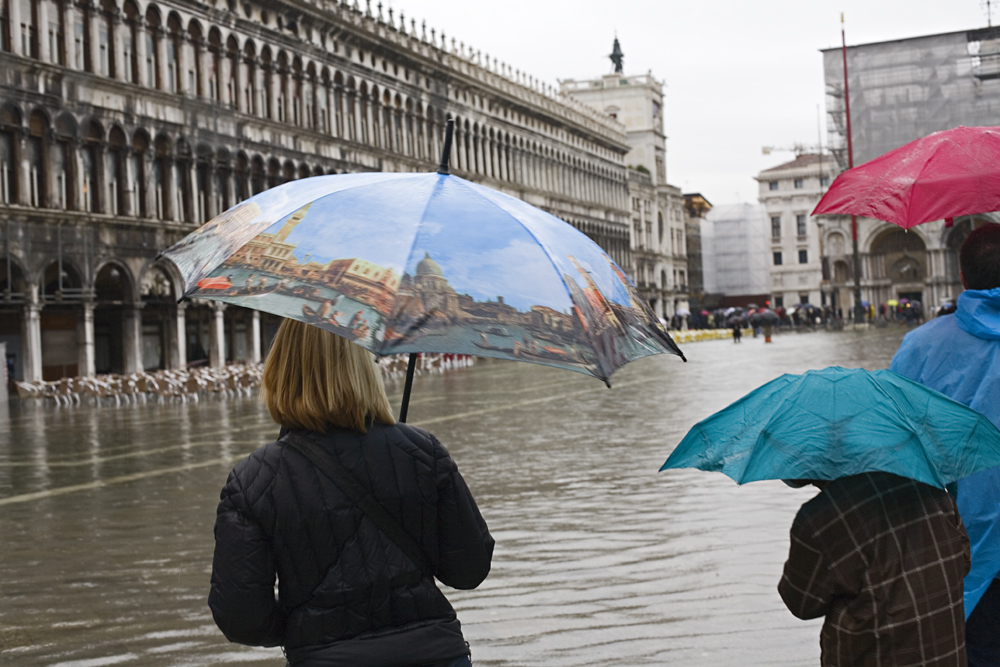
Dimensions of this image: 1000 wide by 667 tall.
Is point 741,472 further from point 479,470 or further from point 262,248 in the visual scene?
point 479,470

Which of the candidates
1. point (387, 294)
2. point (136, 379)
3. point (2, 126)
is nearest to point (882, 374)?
point (387, 294)

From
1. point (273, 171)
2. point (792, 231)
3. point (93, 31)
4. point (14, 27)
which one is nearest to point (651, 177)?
point (792, 231)

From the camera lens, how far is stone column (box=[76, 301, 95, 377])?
34.7 meters

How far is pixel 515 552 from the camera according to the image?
8.66 metres

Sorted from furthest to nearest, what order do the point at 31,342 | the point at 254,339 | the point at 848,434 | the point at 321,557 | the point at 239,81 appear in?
1. the point at 254,339
2. the point at 239,81
3. the point at 31,342
4. the point at 848,434
5. the point at 321,557

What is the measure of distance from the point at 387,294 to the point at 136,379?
29072 millimetres

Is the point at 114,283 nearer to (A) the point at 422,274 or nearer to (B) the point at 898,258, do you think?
(A) the point at 422,274

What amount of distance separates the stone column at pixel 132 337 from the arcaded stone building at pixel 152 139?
48 millimetres

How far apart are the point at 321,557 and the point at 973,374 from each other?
7.15 feet

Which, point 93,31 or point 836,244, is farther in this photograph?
point 836,244

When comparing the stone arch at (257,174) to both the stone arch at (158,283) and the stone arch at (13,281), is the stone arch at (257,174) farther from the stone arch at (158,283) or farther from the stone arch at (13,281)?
the stone arch at (13,281)

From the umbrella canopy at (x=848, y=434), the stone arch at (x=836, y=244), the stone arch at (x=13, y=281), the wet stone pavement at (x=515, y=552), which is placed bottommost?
the wet stone pavement at (x=515, y=552)

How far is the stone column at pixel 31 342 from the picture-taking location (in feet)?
108

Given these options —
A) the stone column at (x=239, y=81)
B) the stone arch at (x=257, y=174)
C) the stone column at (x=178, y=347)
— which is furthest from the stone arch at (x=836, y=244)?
the stone column at (x=178, y=347)
